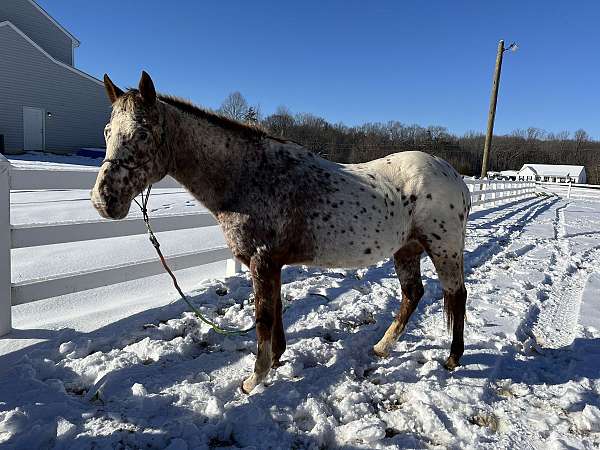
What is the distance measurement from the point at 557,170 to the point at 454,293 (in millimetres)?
88163

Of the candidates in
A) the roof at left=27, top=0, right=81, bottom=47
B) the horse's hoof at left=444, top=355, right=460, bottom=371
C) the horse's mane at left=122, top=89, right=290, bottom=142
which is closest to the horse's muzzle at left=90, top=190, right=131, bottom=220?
the horse's mane at left=122, top=89, right=290, bottom=142

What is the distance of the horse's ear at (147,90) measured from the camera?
2154 mm

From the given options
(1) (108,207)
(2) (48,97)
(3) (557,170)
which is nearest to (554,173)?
(3) (557,170)

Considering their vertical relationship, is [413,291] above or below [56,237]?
below

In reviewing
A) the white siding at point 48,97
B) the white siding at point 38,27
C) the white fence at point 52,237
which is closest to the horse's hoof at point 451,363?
the white fence at point 52,237

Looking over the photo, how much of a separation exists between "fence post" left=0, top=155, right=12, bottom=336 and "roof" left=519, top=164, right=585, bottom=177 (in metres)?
86.8

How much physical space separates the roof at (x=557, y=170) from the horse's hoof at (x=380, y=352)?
85245 mm

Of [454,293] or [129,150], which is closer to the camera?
[129,150]

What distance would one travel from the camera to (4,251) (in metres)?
2.93

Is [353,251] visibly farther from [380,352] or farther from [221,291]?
[221,291]

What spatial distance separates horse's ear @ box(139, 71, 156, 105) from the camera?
7.07 ft

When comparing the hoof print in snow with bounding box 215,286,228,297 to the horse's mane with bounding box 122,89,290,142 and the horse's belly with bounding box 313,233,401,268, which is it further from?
the horse's mane with bounding box 122,89,290,142

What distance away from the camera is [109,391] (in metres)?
2.35

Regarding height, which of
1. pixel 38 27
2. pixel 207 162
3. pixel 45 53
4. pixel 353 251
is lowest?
pixel 353 251
